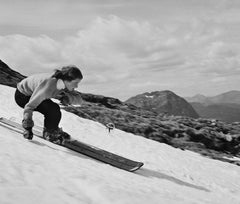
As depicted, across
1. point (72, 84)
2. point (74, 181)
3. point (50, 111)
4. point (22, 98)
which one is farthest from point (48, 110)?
point (74, 181)

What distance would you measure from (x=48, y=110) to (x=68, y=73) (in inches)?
56.1

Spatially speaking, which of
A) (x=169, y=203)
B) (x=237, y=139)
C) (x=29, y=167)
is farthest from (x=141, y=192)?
(x=237, y=139)

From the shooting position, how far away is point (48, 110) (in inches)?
394

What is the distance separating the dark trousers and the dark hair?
3.40 feet

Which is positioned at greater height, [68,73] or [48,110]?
[68,73]

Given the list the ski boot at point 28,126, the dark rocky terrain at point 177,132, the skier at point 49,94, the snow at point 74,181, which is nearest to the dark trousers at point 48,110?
the skier at point 49,94

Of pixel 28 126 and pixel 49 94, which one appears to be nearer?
pixel 49 94

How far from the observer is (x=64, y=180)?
655 cm

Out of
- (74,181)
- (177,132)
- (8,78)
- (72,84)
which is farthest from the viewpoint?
(8,78)

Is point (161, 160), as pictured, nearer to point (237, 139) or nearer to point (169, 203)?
point (169, 203)

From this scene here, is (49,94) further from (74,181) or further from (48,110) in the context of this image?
(74,181)

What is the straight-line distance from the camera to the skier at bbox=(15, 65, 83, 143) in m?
9.38

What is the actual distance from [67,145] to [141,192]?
4.46m

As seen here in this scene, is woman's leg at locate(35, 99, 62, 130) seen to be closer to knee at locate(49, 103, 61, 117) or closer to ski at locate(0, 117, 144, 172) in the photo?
knee at locate(49, 103, 61, 117)
